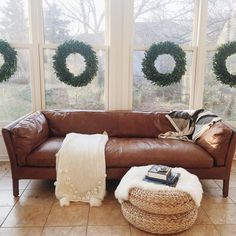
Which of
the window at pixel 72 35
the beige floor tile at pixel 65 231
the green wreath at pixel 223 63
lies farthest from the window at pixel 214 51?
the beige floor tile at pixel 65 231

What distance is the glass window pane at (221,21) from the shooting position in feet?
10.7

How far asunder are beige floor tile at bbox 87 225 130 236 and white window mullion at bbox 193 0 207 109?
2074 millimetres

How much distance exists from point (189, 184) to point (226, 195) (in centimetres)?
78

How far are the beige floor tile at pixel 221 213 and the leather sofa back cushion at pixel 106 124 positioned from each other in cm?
101

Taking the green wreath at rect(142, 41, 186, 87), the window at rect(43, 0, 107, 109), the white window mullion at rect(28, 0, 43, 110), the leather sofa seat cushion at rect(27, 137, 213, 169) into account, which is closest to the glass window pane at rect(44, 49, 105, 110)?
the window at rect(43, 0, 107, 109)

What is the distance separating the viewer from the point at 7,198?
2393 mm

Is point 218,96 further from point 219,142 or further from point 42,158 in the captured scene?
point 42,158

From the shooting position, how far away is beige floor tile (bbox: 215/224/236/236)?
1.91 m

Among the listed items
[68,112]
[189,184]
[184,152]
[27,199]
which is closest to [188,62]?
[184,152]

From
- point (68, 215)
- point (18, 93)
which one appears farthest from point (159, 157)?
point (18, 93)

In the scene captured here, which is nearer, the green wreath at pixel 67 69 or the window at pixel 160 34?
the green wreath at pixel 67 69

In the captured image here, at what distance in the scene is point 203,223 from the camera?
2.03 m

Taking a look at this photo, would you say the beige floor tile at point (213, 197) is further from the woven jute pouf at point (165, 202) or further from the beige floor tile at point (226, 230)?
the woven jute pouf at point (165, 202)

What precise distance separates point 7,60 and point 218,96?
9.37ft
